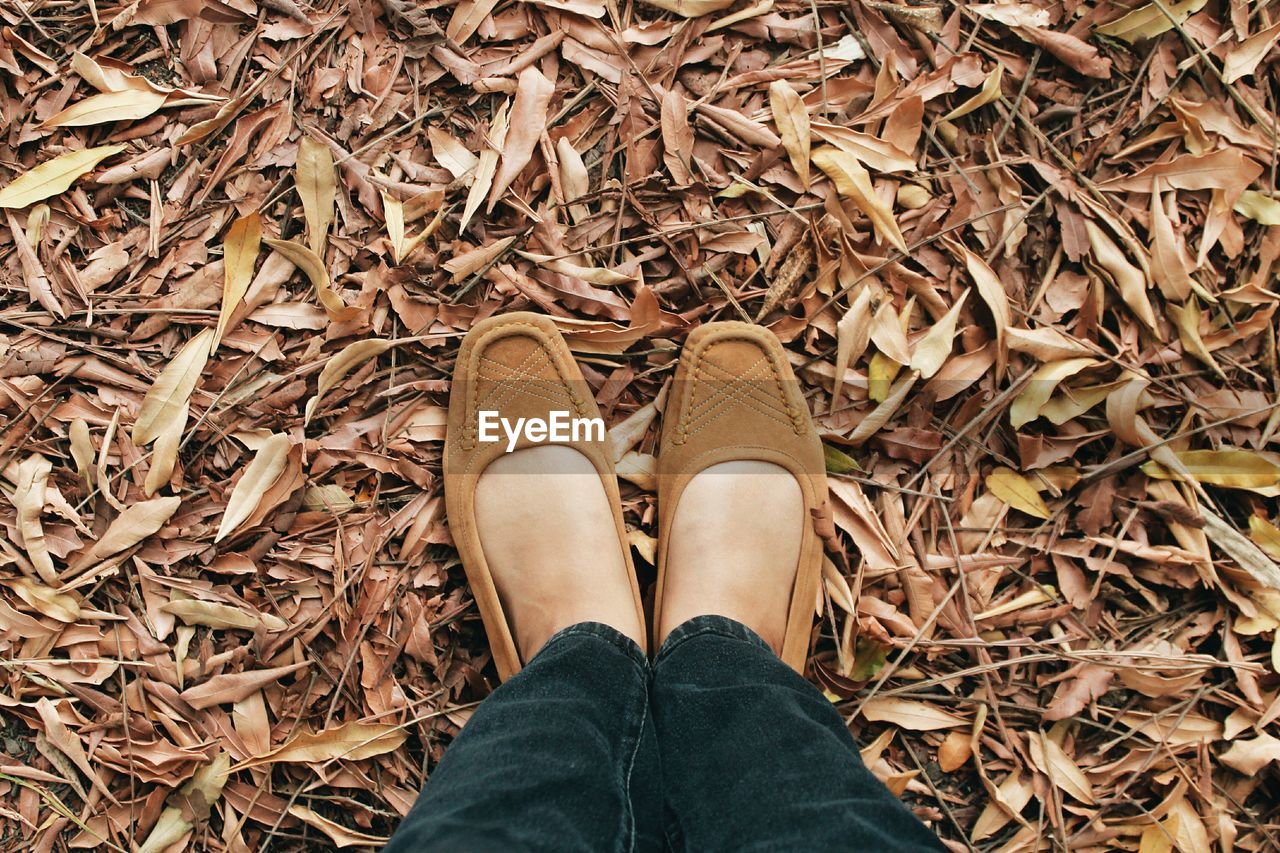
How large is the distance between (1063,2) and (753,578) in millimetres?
1133

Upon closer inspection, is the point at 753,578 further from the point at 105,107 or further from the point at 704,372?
the point at 105,107

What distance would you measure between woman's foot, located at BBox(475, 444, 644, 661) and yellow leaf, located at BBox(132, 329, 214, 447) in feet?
1.63

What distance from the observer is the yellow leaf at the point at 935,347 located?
128cm

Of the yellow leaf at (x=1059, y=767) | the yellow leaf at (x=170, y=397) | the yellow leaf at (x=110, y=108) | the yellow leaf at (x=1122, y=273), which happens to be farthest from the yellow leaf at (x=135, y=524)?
the yellow leaf at (x=1122, y=273)

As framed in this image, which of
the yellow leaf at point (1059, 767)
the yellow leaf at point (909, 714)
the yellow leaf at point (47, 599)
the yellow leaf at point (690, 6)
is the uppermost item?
the yellow leaf at point (690, 6)

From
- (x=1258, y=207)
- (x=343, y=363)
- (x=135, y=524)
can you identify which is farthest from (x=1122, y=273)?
(x=135, y=524)

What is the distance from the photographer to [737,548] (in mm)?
1316

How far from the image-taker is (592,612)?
1259 mm

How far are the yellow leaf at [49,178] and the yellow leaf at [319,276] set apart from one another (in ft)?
1.09

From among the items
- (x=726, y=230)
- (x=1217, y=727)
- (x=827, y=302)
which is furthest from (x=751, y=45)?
(x=1217, y=727)

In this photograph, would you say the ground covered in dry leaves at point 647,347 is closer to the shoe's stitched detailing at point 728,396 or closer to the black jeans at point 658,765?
the shoe's stitched detailing at point 728,396

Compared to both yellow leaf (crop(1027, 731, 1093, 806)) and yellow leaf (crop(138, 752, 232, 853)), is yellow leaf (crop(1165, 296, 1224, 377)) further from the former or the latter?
yellow leaf (crop(138, 752, 232, 853))

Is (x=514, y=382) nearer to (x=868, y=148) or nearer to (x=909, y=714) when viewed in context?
(x=868, y=148)

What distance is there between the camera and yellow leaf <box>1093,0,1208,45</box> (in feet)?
4.31
